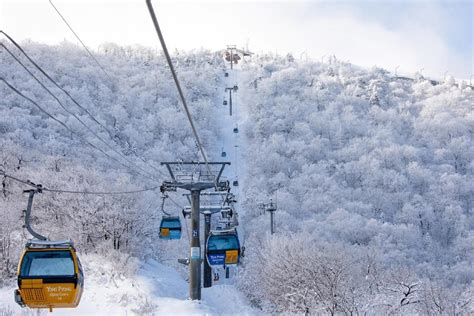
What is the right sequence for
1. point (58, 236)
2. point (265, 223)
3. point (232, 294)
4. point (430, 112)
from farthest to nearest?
point (430, 112) → point (265, 223) → point (58, 236) → point (232, 294)

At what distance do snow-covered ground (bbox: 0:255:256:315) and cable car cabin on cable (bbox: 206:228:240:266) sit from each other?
3.32 metres

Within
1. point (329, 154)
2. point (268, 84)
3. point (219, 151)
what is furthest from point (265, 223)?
point (268, 84)

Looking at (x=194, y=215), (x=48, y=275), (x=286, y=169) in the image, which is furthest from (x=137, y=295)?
(x=286, y=169)

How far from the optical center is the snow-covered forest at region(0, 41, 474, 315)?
25.2 metres

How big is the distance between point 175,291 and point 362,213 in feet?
132

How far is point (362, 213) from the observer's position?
58.7m

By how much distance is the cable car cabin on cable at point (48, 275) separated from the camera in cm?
873

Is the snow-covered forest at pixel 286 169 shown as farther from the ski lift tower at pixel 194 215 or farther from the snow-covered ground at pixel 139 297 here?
the ski lift tower at pixel 194 215

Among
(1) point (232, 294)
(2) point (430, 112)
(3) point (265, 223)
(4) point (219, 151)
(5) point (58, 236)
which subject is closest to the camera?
(1) point (232, 294)

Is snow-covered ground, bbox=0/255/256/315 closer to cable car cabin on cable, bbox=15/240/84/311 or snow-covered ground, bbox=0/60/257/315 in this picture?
snow-covered ground, bbox=0/60/257/315

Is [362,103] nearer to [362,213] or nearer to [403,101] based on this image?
[403,101]

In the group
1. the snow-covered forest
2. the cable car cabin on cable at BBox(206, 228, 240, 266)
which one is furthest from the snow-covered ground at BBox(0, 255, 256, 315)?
the cable car cabin on cable at BBox(206, 228, 240, 266)

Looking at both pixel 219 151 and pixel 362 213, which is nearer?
pixel 362 213

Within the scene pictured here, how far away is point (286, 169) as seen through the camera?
71.8m
